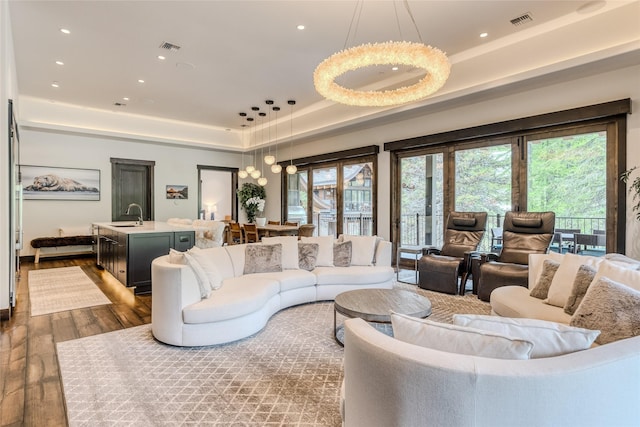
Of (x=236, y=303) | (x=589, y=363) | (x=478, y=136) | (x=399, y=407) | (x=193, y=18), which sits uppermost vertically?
(x=193, y=18)

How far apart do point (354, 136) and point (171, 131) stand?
521 centimetres

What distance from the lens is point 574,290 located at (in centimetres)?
247

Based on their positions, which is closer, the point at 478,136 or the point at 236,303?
the point at 236,303

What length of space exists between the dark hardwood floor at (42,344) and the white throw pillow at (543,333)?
98.8 inches

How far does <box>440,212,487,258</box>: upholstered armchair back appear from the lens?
530cm

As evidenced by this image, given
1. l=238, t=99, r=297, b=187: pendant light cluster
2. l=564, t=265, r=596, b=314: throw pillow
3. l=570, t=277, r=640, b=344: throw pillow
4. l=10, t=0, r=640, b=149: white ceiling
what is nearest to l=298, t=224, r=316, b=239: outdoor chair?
l=238, t=99, r=297, b=187: pendant light cluster

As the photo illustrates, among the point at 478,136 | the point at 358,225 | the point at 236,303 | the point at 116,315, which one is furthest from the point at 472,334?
the point at 358,225

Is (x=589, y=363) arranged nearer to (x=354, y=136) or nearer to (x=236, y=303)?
(x=236, y=303)

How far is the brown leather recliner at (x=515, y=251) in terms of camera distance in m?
4.36

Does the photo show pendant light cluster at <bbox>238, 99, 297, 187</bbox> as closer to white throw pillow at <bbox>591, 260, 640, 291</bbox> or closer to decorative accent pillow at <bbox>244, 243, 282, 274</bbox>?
decorative accent pillow at <bbox>244, 243, 282, 274</bbox>

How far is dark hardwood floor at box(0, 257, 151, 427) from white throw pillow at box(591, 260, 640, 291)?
3.66 metres

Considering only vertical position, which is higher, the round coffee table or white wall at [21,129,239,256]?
white wall at [21,129,239,256]

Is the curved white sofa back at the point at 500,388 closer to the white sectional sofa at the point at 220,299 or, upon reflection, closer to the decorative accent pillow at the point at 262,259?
the white sectional sofa at the point at 220,299

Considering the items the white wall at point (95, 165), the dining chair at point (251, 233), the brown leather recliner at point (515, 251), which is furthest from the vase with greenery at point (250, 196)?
the brown leather recliner at point (515, 251)
